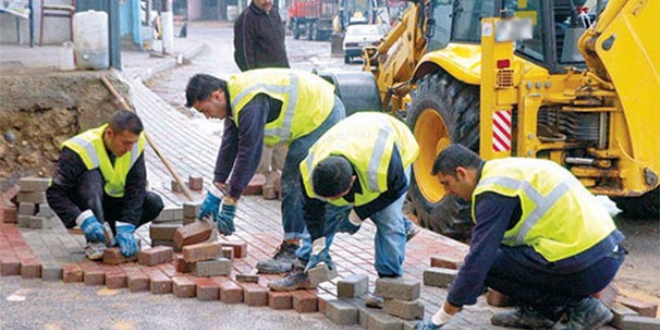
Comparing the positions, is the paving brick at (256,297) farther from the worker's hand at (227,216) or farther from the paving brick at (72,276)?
the paving brick at (72,276)

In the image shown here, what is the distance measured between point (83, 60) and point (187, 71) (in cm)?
1317

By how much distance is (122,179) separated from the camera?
680 cm

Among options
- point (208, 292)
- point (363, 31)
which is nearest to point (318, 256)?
point (208, 292)

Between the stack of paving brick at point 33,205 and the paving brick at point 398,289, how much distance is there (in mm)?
3175

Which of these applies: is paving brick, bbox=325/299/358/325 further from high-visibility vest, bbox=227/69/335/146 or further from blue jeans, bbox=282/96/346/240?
high-visibility vest, bbox=227/69/335/146

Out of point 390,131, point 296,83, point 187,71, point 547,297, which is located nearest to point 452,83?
point 296,83

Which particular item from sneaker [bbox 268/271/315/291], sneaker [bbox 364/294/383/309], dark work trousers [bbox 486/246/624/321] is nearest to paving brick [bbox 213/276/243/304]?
sneaker [bbox 268/271/315/291]

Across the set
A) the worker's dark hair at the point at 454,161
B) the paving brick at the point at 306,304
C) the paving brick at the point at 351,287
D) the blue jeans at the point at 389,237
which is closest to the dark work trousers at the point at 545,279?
the worker's dark hair at the point at 454,161

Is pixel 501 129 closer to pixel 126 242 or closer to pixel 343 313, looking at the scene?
pixel 343 313

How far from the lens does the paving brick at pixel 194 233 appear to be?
6.52 m

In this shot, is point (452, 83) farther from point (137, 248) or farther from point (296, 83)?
point (137, 248)

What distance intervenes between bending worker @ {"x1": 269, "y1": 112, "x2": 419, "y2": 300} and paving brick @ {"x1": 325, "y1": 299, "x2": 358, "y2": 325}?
0.12 meters

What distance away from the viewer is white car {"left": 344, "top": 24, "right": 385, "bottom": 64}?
93.5 feet

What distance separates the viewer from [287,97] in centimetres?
636
